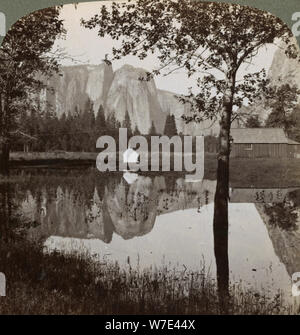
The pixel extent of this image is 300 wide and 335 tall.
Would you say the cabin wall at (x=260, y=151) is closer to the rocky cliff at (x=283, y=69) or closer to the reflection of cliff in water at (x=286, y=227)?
the reflection of cliff in water at (x=286, y=227)

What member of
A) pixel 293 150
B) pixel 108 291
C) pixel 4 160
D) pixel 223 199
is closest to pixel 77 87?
pixel 4 160

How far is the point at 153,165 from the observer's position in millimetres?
2832

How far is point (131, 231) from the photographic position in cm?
279

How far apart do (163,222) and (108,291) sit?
1.56ft

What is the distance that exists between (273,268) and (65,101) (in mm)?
1488

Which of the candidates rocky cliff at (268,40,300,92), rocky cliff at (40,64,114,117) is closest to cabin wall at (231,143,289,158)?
rocky cliff at (268,40,300,92)

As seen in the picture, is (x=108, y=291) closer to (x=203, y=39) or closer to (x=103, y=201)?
(x=103, y=201)

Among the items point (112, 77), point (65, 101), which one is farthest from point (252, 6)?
point (65, 101)

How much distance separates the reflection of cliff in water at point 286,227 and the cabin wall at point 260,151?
0.76 feet

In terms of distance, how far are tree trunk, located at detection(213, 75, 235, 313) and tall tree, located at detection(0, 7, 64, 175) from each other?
1.00 m

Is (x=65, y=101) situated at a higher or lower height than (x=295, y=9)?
lower

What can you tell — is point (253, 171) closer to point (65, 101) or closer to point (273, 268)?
point (273, 268)

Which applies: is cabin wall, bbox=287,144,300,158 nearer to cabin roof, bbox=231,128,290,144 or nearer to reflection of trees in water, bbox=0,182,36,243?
cabin roof, bbox=231,128,290,144

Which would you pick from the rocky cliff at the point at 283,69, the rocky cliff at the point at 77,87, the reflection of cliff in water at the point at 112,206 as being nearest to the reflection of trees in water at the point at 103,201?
the reflection of cliff in water at the point at 112,206
